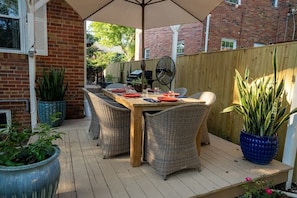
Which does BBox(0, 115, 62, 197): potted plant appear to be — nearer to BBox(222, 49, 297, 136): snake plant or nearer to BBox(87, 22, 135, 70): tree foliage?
BBox(222, 49, 297, 136): snake plant

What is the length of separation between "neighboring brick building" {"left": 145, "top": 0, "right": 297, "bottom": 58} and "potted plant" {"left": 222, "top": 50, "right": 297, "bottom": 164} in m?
5.22

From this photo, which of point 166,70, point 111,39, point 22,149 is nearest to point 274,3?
point 166,70

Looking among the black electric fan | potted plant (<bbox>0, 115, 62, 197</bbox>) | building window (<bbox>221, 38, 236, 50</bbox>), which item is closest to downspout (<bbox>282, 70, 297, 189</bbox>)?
the black electric fan

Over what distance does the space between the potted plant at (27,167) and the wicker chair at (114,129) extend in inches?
34.9

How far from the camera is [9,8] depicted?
3.58 m

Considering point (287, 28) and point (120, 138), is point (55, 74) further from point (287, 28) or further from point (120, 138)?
point (287, 28)

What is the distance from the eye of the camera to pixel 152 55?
10.5 m

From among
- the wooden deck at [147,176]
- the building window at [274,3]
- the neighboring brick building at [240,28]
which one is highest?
the building window at [274,3]

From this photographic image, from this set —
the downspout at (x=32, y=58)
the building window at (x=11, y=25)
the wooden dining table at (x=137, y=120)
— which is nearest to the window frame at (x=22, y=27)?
the building window at (x=11, y=25)

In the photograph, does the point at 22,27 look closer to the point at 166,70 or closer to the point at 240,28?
the point at 166,70

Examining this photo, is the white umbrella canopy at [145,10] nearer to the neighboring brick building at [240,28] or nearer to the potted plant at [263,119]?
the potted plant at [263,119]

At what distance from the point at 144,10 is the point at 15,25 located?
7.71ft

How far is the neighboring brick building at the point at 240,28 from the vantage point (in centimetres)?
765

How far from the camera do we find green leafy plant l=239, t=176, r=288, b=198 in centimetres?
197
